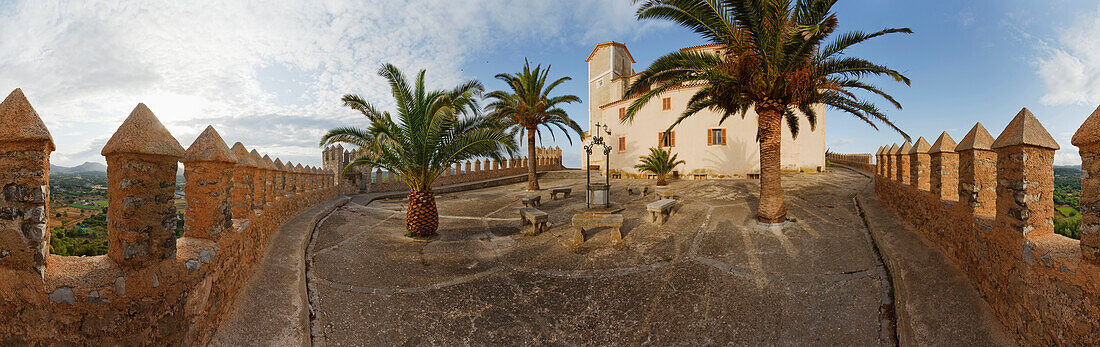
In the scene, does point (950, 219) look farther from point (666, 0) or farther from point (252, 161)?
point (252, 161)

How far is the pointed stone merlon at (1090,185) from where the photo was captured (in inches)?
122

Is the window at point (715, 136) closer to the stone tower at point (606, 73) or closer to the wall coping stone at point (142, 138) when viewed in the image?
the stone tower at point (606, 73)

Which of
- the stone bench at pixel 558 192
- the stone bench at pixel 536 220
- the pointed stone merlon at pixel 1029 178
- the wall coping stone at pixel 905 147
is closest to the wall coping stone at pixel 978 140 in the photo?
the pointed stone merlon at pixel 1029 178

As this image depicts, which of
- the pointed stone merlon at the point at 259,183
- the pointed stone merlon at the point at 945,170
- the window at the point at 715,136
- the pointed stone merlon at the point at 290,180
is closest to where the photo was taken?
the pointed stone merlon at the point at 945,170

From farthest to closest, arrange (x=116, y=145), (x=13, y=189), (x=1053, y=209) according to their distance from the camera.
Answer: (x=1053, y=209) < (x=116, y=145) < (x=13, y=189)

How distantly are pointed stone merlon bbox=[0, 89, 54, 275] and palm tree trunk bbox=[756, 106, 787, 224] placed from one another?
11.1 m

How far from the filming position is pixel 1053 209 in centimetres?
413

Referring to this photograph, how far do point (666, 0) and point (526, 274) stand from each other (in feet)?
22.1

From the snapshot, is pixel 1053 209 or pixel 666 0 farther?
pixel 666 0

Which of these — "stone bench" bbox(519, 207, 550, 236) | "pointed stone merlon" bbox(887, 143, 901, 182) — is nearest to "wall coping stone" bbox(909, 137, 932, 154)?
"pointed stone merlon" bbox(887, 143, 901, 182)

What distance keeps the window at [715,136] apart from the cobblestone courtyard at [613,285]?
39.2 ft

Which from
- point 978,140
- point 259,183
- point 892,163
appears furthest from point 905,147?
point 259,183

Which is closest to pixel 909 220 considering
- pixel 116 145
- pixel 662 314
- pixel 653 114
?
pixel 662 314

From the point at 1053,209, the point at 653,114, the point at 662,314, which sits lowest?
the point at 662,314
